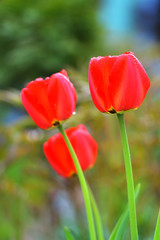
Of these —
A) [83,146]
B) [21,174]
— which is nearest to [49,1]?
[21,174]

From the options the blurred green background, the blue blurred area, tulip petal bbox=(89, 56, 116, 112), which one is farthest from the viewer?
the blue blurred area

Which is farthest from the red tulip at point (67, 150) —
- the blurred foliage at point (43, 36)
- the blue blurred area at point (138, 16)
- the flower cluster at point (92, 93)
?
the blue blurred area at point (138, 16)

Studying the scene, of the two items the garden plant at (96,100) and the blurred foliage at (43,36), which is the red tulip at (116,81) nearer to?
the garden plant at (96,100)

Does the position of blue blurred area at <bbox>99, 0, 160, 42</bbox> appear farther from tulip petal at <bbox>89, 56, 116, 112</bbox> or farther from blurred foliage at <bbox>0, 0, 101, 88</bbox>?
tulip petal at <bbox>89, 56, 116, 112</bbox>

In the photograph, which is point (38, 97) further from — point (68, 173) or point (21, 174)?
point (21, 174)

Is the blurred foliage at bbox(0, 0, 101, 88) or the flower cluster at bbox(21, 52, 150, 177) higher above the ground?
the blurred foliage at bbox(0, 0, 101, 88)

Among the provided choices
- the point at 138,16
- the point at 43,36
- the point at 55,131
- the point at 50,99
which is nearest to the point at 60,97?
the point at 50,99

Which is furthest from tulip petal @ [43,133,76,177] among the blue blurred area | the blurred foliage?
the blue blurred area
